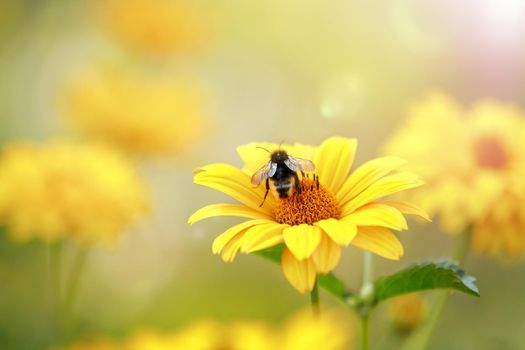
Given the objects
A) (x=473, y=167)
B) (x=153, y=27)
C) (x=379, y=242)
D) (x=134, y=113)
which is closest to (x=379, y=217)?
(x=379, y=242)

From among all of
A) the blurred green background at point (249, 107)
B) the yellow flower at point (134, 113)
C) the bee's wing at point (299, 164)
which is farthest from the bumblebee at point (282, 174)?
the yellow flower at point (134, 113)

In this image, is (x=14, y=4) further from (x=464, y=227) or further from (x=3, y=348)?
(x=464, y=227)

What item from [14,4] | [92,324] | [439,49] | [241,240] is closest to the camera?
[241,240]

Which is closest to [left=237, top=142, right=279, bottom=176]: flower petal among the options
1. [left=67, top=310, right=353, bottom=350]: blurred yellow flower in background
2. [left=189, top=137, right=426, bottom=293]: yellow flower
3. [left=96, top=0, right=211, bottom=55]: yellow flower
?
[left=189, top=137, right=426, bottom=293]: yellow flower

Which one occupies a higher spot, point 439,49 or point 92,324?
point 439,49

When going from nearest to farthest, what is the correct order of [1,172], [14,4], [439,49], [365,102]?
[1,172] → [365,102] → [439,49] → [14,4]

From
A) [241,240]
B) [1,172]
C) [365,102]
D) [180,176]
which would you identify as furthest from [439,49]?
[241,240]

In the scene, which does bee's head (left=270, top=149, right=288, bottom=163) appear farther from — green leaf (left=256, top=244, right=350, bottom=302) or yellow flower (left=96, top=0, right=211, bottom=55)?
yellow flower (left=96, top=0, right=211, bottom=55)
